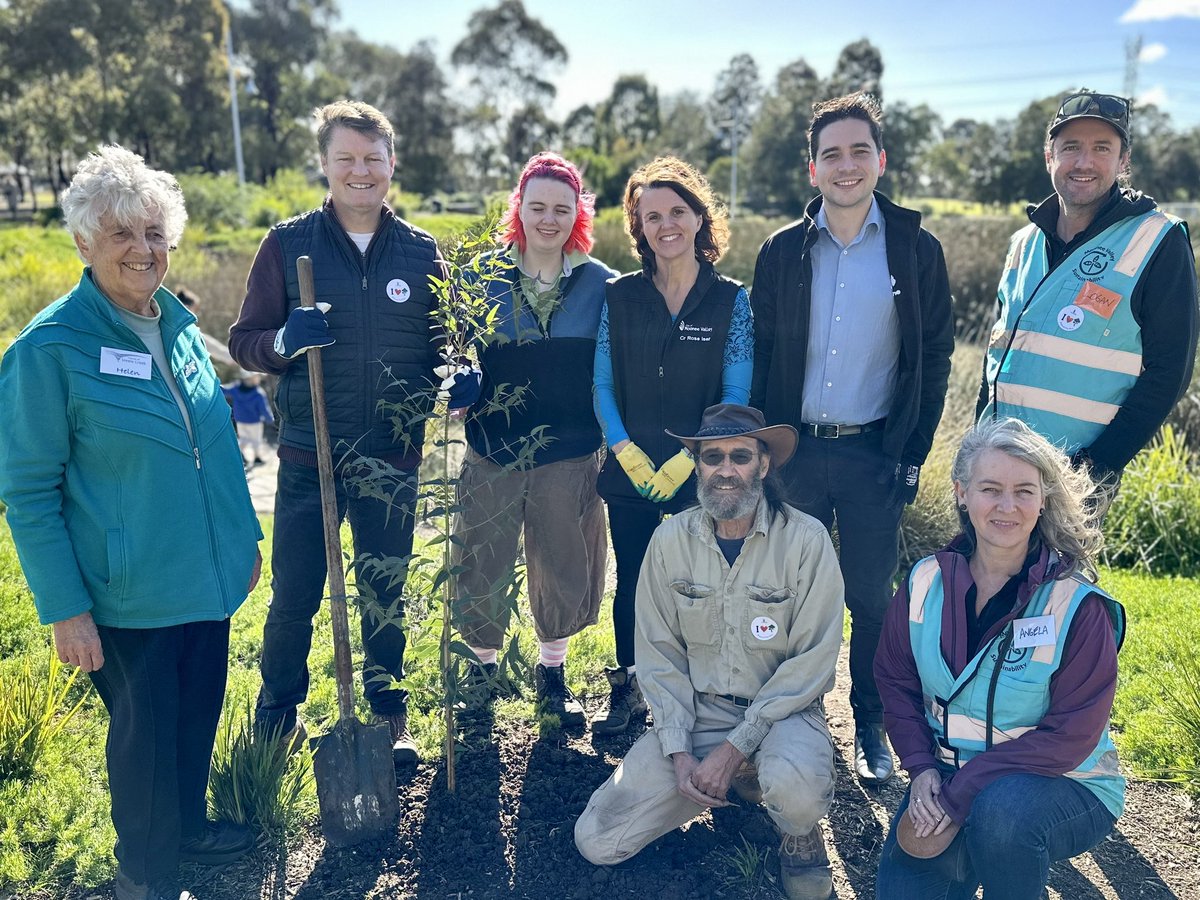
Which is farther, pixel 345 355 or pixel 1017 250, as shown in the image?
pixel 1017 250

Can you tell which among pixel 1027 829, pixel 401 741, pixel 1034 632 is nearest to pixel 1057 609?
pixel 1034 632

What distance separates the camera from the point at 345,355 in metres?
3.26

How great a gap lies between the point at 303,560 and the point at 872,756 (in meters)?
2.40

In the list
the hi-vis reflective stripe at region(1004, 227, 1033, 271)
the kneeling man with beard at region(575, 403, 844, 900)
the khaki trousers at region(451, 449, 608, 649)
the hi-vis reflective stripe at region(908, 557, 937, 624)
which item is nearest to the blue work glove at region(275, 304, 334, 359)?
the khaki trousers at region(451, 449, 608, 649)

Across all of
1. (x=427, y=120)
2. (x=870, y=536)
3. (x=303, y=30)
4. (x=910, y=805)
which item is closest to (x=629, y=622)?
(x=870, y=536)

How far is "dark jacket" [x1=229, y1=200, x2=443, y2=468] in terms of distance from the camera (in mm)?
3254

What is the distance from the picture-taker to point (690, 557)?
317cm

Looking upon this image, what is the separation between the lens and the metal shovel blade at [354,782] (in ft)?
9.95

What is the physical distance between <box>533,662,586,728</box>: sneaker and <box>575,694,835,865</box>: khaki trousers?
2.71 ft

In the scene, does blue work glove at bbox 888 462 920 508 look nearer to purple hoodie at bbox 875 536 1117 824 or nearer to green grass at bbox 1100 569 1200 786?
purple hoodie at bbox 875 536 1117 824

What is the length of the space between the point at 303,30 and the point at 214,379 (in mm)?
53132

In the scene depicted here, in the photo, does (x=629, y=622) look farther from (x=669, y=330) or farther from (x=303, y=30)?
(x=303, y=30)

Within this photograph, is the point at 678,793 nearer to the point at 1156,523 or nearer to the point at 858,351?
the point at 858,351

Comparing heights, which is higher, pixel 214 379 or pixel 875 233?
pixel 875 233
